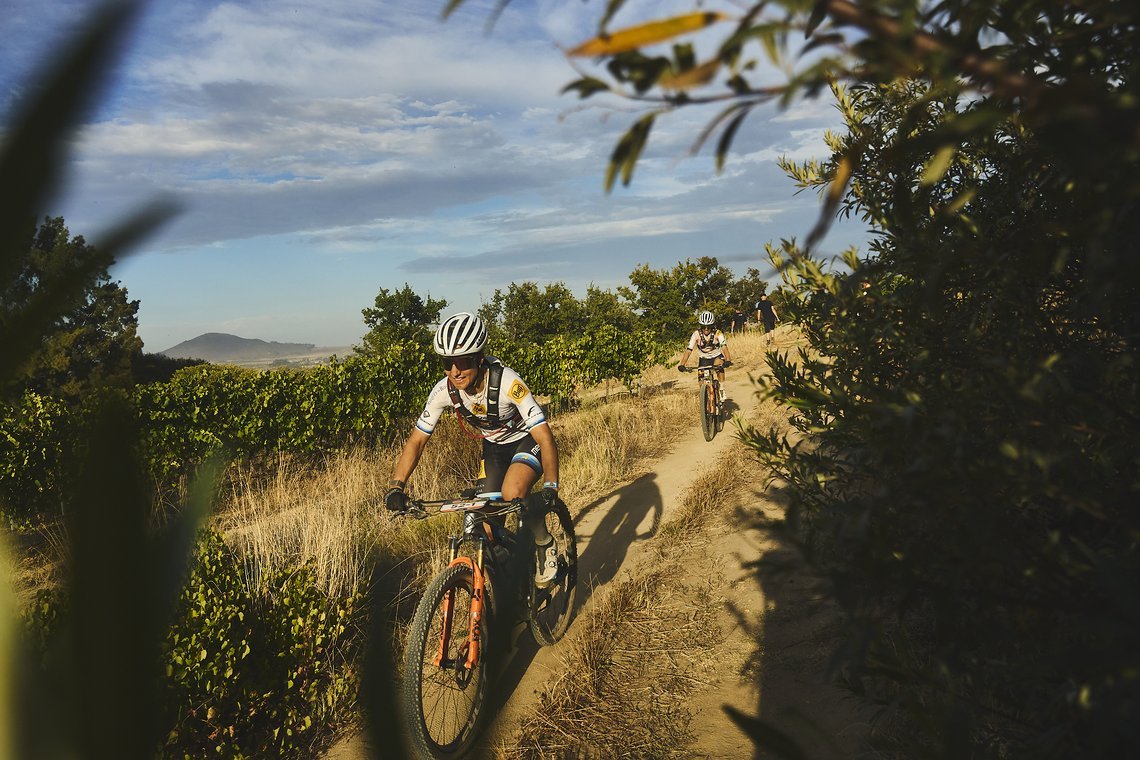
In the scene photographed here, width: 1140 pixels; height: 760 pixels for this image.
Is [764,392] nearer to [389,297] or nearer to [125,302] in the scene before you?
[125,302]

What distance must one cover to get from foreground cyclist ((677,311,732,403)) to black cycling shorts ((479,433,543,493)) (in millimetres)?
6911

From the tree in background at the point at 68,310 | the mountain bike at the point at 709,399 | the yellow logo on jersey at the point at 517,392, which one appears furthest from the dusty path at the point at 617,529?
the tree in background at the point at 68,310

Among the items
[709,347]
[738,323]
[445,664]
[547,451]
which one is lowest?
[445,664]

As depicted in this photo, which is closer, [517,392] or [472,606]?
[472,606]

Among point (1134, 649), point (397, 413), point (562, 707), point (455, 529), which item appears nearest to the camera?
point (1134, 649)

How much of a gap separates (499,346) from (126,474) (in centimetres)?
1560

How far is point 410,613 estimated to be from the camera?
5.51 metres

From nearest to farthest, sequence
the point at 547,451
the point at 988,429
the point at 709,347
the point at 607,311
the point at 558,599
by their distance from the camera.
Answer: the point at 988,429, the point at 547,451, the point at 558,599, the point at 709,347, the point at 607,311

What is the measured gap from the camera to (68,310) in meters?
0.39

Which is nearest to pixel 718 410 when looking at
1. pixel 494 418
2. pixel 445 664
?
pixel 494 418

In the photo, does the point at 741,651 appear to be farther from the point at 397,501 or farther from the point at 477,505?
the point at 397,501

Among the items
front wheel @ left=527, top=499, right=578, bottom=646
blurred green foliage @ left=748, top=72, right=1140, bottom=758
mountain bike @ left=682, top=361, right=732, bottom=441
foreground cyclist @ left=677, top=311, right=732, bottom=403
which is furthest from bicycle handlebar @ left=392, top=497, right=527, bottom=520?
foreground cyclist @ left=677, top=311, right=732, bottom=403

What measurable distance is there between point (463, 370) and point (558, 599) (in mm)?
1966

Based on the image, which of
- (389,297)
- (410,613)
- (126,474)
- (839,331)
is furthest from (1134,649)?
(389,297)
